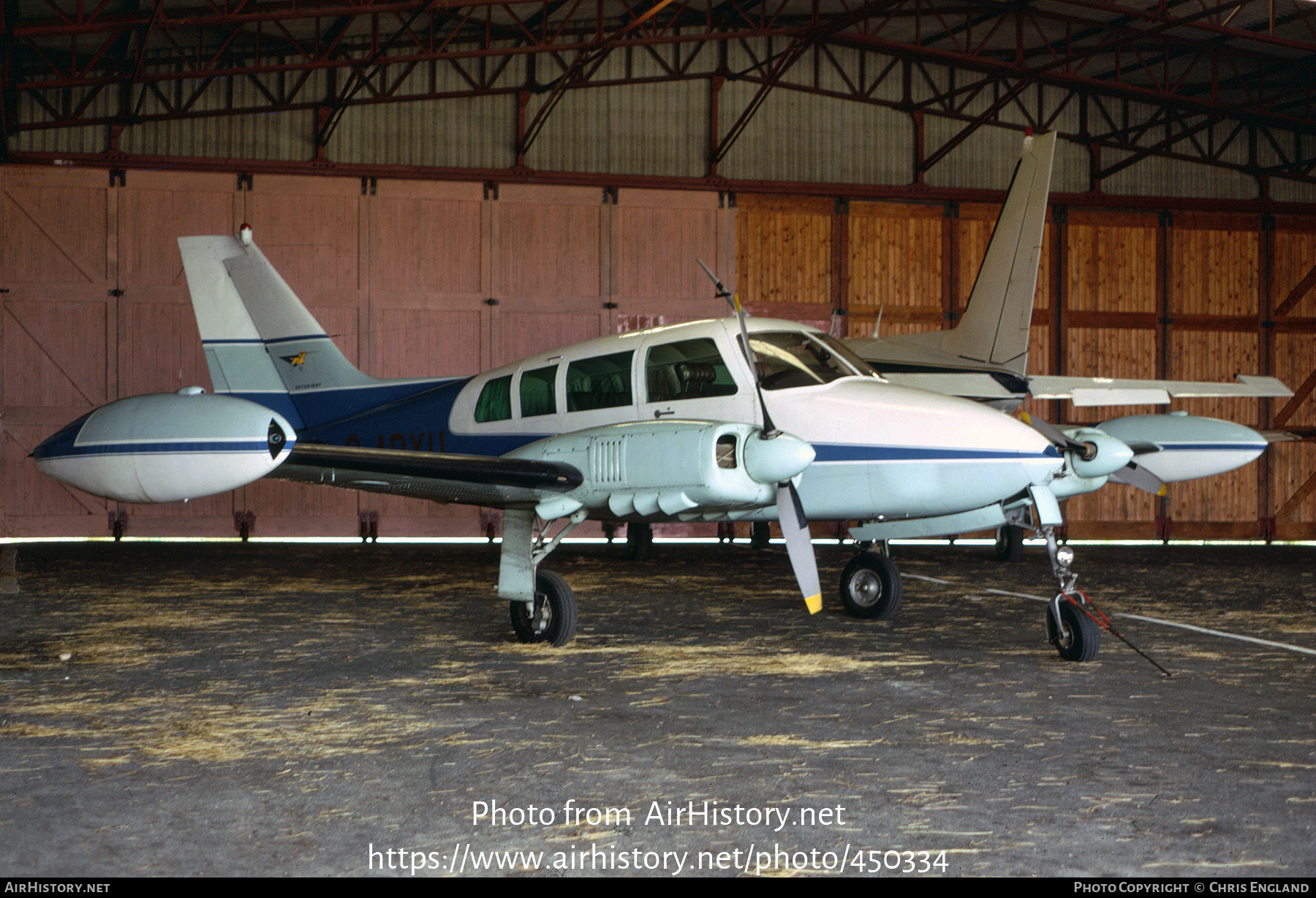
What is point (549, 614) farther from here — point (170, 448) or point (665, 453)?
point (170, 448)

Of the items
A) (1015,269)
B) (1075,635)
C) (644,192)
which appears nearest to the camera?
(1075,635)

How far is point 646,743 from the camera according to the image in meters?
4.77

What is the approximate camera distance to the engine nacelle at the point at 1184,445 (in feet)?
31.2

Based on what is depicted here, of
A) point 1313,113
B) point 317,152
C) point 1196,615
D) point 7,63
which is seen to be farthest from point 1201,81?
point 7,63

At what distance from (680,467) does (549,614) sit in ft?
4.95

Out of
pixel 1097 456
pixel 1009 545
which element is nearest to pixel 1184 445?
pixel 1097 456

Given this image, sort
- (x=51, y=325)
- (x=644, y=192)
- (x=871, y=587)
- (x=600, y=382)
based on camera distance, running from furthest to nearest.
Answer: (x=644, y=192)
(x=51, y=325)
(x=871, y=587)
(x=600, y=382)

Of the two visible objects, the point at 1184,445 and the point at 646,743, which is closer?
the point at 646,743

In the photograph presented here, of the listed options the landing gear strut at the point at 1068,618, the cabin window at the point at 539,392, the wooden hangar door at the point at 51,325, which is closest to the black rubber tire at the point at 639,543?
the cabin window at the point at 539,392

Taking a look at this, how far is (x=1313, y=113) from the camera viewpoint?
19875mm

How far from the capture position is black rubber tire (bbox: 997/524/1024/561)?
14268mm

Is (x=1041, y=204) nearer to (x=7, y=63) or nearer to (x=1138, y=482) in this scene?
(x=1138, y=482)

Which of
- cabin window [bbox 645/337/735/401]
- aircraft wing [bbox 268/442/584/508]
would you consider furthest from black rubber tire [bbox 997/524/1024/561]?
aircraft wing [bbox 268/442/584/508]

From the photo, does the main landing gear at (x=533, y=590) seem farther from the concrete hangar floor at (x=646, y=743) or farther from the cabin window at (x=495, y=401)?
the cabin window at (x=495, y=401)
